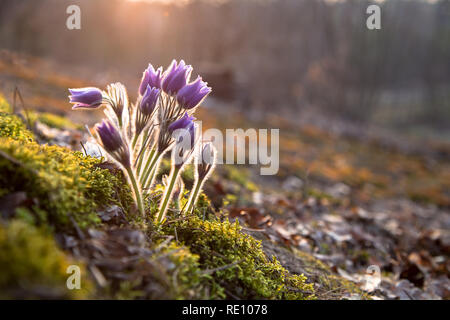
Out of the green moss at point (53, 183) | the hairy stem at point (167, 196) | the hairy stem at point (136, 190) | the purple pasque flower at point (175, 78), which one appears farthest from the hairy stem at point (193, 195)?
the purple pasque flower at point (175, 78)

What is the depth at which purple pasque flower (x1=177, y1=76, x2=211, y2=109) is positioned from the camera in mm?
2111

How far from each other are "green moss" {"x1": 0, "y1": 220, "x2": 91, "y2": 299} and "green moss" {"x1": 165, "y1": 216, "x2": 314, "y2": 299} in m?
0.80

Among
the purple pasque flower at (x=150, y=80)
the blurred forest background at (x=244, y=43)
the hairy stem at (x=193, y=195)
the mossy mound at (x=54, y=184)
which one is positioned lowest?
the hairy stem at (x=193, y=195)

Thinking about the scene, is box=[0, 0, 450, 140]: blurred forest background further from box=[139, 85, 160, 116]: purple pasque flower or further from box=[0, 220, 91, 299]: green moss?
box=[0, 220, 91, 299]: green moss

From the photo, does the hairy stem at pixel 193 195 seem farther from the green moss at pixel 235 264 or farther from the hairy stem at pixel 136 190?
the hairy stem at pixel 136 190

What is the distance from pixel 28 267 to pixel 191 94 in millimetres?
1268

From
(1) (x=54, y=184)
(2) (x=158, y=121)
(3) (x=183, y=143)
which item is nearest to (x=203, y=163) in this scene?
(3) (x=183, y=143)

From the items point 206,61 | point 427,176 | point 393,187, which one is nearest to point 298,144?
point 393,187

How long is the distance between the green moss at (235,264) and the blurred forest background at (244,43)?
778 inches

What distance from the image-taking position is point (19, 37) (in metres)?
23.6

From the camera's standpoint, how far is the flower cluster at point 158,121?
2.05m

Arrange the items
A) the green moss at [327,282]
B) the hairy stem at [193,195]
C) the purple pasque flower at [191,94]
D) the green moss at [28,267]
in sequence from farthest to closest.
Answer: the green moss at [327,282] < the hairy stem at [193,195] < the purple pasque flower at [191,94] < the green moss at [28,267]

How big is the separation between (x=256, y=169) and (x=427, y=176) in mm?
8180
